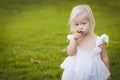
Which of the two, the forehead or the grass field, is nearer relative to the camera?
the forehead

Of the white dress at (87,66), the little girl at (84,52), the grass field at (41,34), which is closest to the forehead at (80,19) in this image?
the little girl at (84,52)

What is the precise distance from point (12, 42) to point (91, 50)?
2.09 metres

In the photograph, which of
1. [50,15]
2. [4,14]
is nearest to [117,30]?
[50,15]

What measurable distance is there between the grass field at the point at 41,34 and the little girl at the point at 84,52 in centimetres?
94

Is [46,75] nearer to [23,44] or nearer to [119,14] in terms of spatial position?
[23,44]

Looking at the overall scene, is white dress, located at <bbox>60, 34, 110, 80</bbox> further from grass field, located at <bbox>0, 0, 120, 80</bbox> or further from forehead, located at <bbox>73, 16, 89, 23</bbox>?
grass field, located at <bbox>0, 0, 120, 80</bbox>

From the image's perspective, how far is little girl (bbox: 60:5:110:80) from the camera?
3260mm

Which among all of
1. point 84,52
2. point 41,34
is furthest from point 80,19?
point 41,34

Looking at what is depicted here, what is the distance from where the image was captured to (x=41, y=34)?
554cm

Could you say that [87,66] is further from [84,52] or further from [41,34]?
[41,34]

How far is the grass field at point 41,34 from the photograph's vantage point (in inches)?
175

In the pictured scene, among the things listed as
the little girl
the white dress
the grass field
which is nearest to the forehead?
the little girl

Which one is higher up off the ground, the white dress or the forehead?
the forehead

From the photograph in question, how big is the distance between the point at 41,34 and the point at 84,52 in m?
2.29
